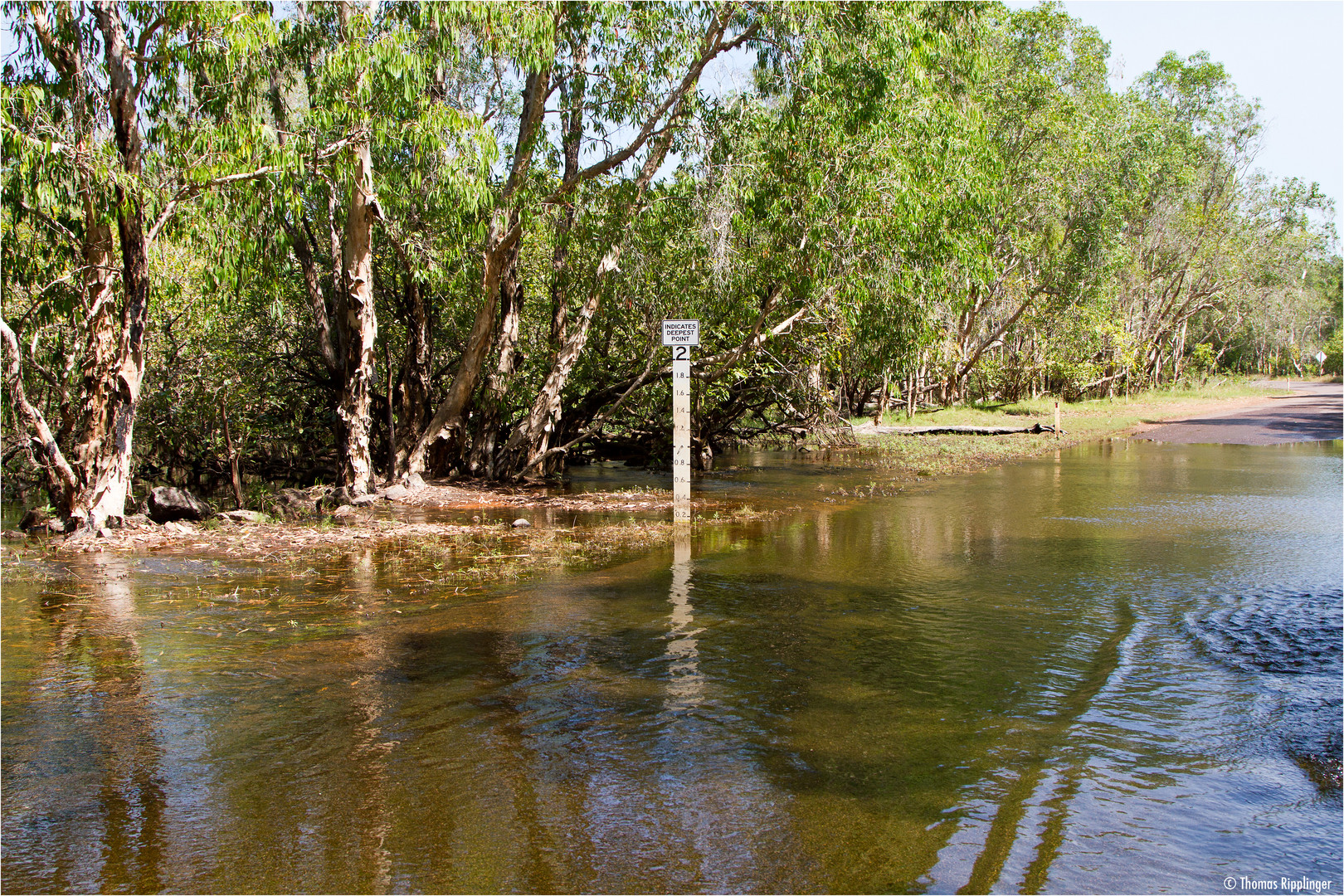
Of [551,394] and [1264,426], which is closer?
[551,394]

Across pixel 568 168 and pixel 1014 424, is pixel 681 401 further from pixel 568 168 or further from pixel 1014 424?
pixel 1014 424

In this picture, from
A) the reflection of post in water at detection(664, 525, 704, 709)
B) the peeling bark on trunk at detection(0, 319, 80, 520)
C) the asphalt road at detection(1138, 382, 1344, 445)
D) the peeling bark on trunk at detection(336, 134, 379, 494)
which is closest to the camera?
the reflection of post in water at detection(664, 525, 704, 709)

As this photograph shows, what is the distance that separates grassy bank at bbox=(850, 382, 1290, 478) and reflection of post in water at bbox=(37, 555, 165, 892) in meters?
14.9

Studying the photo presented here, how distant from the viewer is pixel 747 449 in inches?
1078

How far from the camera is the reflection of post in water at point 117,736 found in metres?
4.27

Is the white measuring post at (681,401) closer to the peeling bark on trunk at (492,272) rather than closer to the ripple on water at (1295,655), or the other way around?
the peeling bark on trunk at (492,272)

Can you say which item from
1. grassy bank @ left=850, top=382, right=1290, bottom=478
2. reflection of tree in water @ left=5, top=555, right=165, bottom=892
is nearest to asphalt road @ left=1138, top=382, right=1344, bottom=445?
grassy bank @ left=850, top=382, right=1290, bottom=478

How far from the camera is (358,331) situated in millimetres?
14797

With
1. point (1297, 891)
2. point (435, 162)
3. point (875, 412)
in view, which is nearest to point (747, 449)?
point (875, 412)

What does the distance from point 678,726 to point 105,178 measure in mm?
8628

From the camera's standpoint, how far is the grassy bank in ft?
74.4

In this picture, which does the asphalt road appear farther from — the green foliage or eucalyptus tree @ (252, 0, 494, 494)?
eucalyptus tree @ (252, 0, 494, 494)

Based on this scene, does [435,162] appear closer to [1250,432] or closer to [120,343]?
[120,343]

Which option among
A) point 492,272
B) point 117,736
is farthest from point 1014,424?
point 117,736
